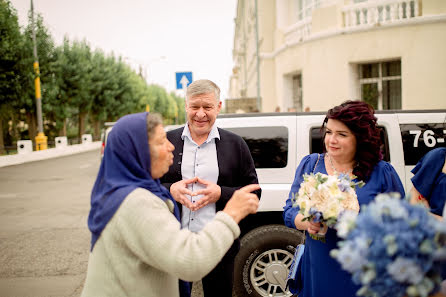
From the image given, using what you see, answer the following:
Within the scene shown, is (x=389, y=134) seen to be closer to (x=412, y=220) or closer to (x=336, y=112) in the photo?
(x=336, y=112)

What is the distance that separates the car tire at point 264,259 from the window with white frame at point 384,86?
444 inches

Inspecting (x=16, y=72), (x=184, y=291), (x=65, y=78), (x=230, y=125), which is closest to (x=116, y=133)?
(x=184, y=291)

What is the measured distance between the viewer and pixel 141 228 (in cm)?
153

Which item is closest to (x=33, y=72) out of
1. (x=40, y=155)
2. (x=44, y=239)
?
(x=40, y=155)

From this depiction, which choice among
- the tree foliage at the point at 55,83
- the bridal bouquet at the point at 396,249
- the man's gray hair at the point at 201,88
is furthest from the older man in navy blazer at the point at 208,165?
Answer: the tree foliage at the point at 55,83

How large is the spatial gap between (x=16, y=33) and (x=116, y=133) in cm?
2469

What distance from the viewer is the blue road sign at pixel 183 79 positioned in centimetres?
1115

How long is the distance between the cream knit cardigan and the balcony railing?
13.7m

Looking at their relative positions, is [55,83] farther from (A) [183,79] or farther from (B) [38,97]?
(A) [183,79]

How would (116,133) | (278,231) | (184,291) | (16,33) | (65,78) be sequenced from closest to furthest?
(116,133) → (184,291) → (278,231) → (16,33) → (65,78)

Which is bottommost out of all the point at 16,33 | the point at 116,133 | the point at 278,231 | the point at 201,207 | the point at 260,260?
the point at 260,260

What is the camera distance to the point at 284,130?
3.99 m

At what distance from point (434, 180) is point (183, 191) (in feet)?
5.26

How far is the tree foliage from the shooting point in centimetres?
2166
